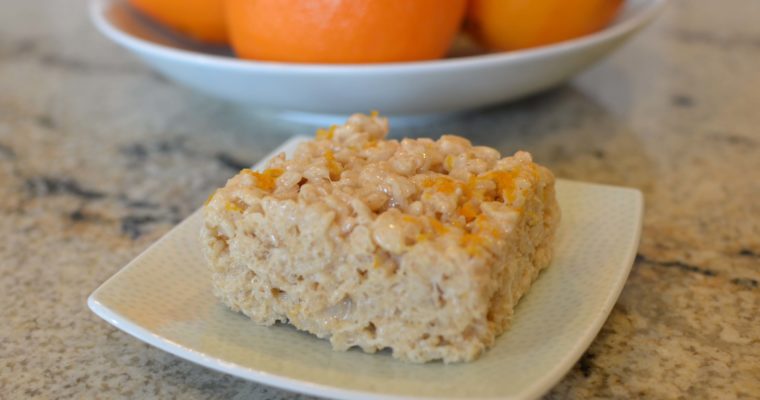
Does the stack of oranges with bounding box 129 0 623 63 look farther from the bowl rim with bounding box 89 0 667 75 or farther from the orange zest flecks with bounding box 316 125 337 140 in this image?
the orange zest flecks with bounding box 316 125 337 140

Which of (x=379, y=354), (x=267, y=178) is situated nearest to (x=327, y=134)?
(x=267, y=178)

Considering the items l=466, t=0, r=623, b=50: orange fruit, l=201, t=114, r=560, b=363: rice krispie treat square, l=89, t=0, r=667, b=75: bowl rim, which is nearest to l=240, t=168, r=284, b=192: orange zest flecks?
l=201, t=114, r=560, b=363: rice krispie treat square

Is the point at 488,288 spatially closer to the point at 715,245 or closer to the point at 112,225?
the point at 715,245

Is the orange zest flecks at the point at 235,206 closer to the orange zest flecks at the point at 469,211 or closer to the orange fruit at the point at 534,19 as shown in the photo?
the orange zest flecks at the point at 469,211

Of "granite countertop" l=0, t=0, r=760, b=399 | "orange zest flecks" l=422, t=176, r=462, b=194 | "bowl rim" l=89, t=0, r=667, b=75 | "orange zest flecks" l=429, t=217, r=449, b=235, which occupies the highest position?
"orange zest flecks" l=422, t=176, r=462, b=194

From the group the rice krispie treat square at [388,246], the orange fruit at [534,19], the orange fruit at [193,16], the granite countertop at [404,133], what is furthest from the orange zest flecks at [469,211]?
the orange fruit at [193,16]

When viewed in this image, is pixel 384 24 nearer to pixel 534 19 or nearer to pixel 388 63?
pixel 388 63
